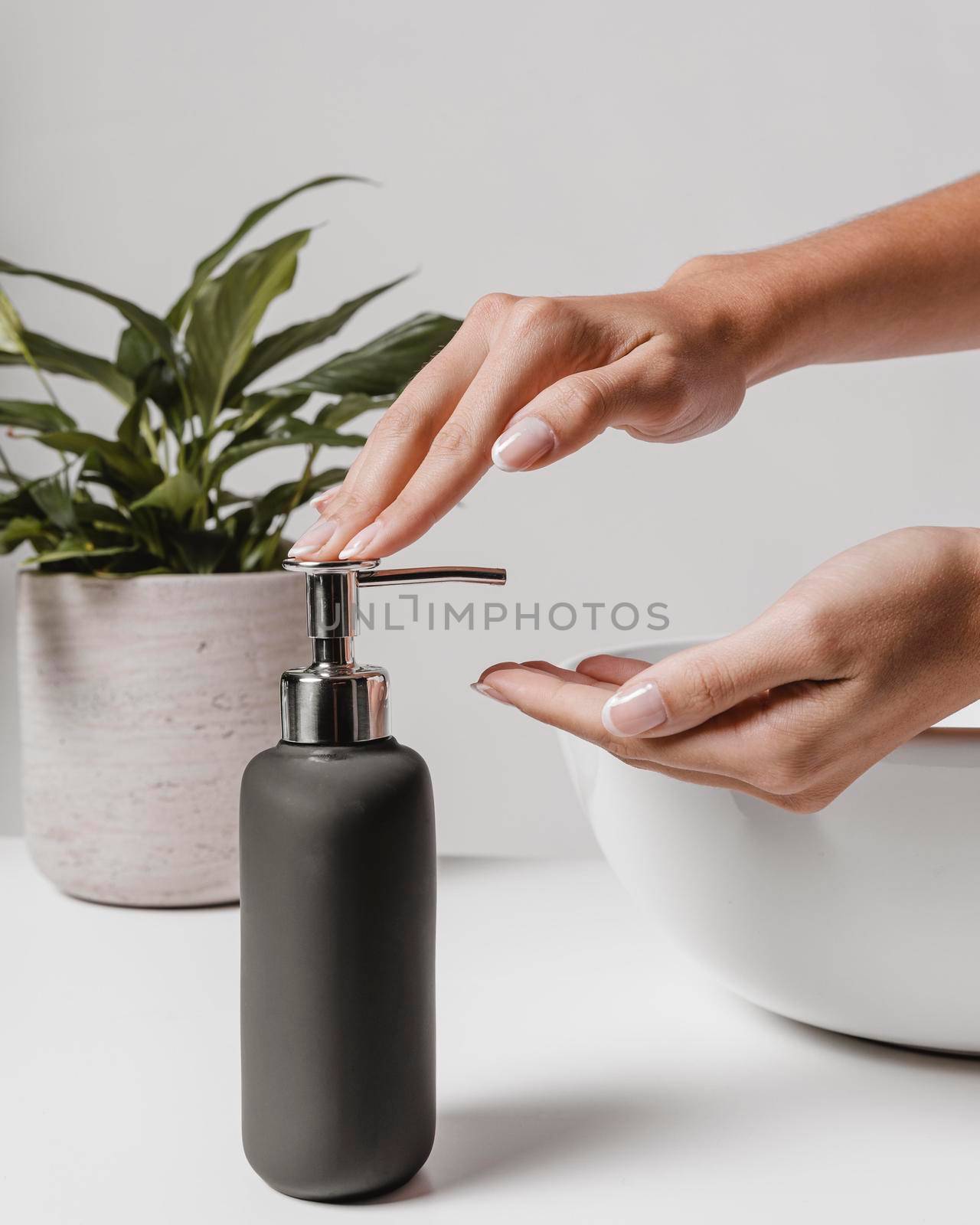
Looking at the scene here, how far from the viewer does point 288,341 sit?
2.81 feet

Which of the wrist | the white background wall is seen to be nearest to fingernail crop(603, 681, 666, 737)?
the wrist

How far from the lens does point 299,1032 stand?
42 cm

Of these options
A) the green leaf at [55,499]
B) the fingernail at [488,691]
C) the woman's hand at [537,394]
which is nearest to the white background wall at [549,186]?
the green leaf at [55,499]

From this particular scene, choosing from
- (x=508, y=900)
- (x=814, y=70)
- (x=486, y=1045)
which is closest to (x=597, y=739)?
(x=486, y=1045)

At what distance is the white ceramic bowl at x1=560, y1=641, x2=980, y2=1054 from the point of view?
47 cm

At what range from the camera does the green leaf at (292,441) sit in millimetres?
788

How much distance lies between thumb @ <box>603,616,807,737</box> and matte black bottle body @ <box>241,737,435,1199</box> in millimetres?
87

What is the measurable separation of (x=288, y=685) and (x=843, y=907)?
248mm

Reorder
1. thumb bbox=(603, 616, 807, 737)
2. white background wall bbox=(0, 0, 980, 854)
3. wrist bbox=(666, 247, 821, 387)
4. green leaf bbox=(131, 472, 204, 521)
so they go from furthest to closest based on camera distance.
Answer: white background wall bbox=(0, 0, 980, 854)
green leaf bbox=(131, 472, 204, 521)
wrist bbox=(666, 247, 821, 387)
thumb bbox=(603, 616, 807, 737)

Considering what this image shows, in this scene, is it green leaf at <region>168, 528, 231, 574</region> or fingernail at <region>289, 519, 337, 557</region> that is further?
green leaf at <region>168, 528, 231, 574</region>

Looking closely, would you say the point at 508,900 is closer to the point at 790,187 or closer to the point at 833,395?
the point at 833,395

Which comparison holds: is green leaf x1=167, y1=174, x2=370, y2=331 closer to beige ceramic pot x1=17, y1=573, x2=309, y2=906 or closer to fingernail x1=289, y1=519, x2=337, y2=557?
beige ceramic pot x1=17, y1=573, x2=309, y2=906

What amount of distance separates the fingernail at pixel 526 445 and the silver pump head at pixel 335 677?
4 centimetres

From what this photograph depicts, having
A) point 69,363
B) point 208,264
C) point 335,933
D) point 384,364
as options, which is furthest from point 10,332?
point 335,933
